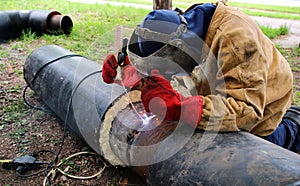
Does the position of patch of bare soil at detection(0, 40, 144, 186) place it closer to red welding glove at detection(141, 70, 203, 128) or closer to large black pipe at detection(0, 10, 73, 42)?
red welding glove at detection(141, 70, 203, 128)

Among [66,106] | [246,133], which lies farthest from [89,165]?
[246,133]

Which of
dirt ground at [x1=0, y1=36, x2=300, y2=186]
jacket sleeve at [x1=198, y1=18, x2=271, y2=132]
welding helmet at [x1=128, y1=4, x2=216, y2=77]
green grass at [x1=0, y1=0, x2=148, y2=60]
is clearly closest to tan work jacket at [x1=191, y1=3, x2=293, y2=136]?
jacket sleeve at [x1=198, y1=18, x2=271, y2=132]

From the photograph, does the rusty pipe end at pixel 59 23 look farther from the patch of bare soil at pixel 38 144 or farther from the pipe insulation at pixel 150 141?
the pipe insulation at pixel 150 141

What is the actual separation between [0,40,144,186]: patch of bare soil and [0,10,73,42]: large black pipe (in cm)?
242

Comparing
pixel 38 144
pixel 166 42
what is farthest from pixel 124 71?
pixel 38 144

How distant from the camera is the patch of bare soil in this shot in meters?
2.55

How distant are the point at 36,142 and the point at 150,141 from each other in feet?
5.30

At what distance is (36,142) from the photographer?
3.06 metres

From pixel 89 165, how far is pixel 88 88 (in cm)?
67

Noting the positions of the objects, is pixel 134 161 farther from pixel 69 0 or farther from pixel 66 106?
pixel 69 0

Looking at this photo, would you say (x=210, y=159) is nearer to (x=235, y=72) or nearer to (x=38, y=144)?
(x=235, y=72)

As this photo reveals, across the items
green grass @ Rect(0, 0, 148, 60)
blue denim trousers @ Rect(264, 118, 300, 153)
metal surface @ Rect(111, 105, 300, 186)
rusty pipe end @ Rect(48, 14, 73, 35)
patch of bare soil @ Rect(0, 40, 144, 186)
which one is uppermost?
metal surface @ Rect(111, 105, 300, 186)

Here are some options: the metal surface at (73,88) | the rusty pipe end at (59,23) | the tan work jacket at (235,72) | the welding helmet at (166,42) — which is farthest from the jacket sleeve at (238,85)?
the rusty pipe end at (59,23)

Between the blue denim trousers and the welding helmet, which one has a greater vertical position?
the welding helmet
